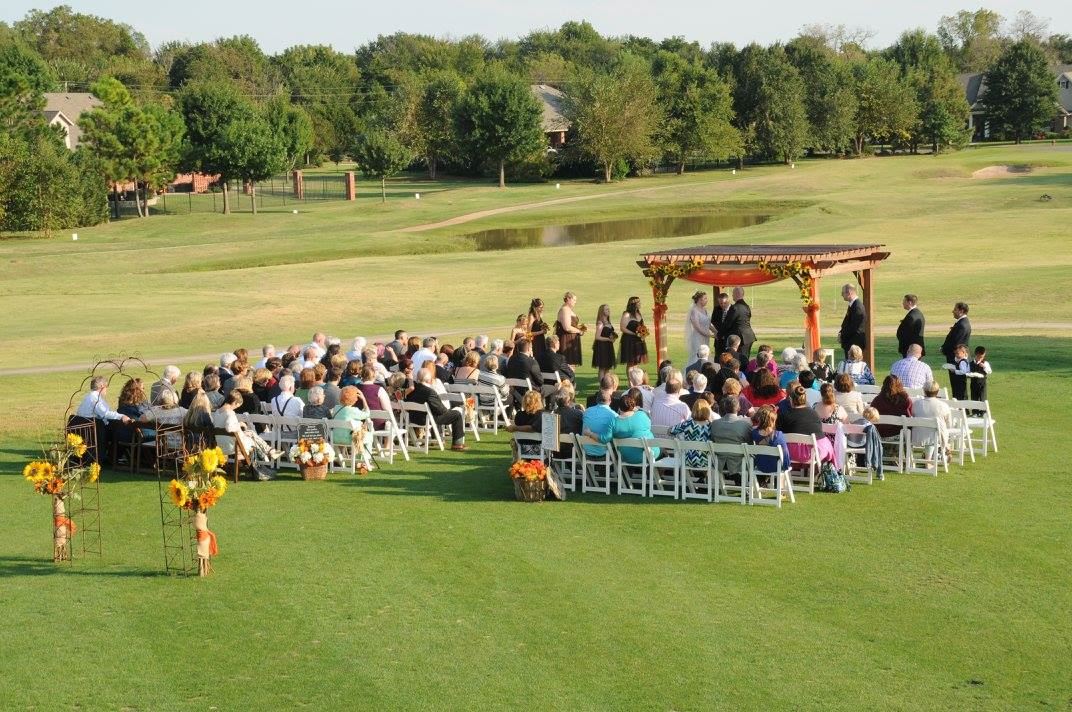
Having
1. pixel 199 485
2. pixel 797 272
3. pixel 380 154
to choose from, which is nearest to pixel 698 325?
pixel 797 272

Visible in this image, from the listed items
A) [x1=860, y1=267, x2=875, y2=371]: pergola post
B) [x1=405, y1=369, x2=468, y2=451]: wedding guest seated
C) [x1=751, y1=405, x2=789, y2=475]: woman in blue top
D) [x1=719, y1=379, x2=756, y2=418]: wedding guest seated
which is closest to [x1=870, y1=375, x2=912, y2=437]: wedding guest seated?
[x1=719, y1=379, x2=756, y2=418]: wedding guest seated

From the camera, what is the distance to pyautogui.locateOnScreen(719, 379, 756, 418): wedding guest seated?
1602 cm

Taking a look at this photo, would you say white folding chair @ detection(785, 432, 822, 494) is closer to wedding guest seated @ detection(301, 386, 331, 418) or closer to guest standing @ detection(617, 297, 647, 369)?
wedding guest seated @ detection(301, 386, 331, 418)

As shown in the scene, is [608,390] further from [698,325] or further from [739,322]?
[739,322]

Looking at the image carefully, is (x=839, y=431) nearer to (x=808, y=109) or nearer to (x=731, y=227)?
(x=731, y=227)

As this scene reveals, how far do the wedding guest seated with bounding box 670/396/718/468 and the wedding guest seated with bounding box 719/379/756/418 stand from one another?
0.32m

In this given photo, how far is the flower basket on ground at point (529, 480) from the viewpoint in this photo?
15.4 m

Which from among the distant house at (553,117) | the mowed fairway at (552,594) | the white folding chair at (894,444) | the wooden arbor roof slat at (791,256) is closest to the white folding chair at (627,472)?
the mowed fairway at (552,594)

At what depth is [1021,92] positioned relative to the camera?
384 ft

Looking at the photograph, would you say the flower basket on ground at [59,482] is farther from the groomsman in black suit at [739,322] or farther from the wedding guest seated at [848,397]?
the groomsman in black suit at [739,322]

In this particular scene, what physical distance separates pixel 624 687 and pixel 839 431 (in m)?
7.09

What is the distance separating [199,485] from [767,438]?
6.65m

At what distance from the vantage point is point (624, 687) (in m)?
9.77

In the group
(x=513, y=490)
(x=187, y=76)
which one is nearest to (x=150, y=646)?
(x=513, y=490)
